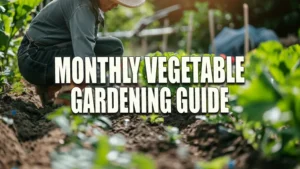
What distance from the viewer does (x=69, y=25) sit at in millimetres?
4098

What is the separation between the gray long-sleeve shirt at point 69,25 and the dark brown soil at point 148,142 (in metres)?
0.55

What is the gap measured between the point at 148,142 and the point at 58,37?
67.4 inches

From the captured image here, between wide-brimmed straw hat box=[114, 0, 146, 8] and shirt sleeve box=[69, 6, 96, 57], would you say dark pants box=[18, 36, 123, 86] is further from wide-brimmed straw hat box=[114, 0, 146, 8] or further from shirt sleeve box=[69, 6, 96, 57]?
wide-brimmed straw hat box=[114, 0, 146, 8]

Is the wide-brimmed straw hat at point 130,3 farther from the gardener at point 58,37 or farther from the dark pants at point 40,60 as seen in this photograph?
the dark pants at point 40,60

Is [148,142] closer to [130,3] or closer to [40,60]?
[130,3]

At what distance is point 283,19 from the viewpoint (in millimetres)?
14406

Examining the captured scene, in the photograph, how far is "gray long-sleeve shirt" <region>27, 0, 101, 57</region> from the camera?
12.7 ft

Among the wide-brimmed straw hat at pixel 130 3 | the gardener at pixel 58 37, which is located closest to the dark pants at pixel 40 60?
the gardener at pixel 58 37

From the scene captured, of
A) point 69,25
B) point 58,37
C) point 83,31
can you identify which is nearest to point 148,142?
point 83,31

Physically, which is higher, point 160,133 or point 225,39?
point 225,39

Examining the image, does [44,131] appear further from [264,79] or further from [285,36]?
[285,36]

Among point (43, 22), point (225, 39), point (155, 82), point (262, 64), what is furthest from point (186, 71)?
point (225, 39)

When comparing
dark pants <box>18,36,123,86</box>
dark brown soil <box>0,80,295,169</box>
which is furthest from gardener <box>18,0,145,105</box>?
dark brown soil <box>0,80,295,169</box>

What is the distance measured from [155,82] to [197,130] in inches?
51.4
